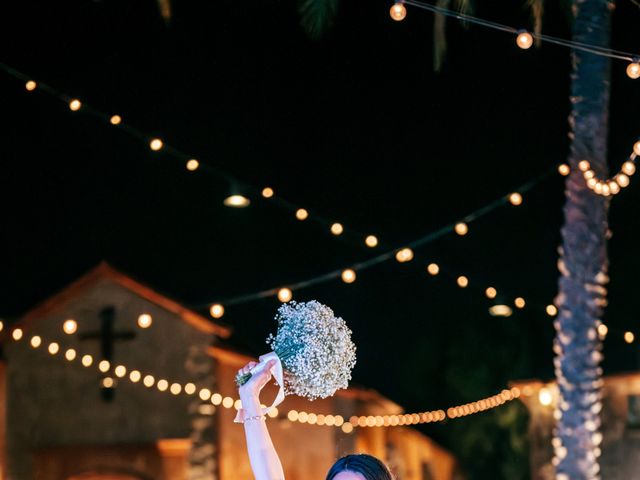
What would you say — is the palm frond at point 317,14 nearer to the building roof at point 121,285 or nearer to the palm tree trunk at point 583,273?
the palm tree trunk at point 583,273

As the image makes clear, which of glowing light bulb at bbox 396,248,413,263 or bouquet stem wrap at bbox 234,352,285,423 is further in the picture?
glowing light bulb at bbox 396,248,413,263

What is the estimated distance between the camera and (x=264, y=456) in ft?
Result: 11.5

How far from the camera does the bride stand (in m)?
3.52

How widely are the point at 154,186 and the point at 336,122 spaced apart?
4.37 meters

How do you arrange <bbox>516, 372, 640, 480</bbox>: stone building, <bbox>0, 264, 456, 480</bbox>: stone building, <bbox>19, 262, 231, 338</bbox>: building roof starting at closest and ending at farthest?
1. <bbox>0, 264, 456, 480</bbox>: stone building
2. <bbox>19, 262, 231, 338</bbox>: building roof
3. <bbox>516, 372, 640, 480</bbox>: stone building

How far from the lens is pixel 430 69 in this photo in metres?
26.0

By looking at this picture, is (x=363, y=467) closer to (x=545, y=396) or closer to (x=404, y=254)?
(x=404, y=254)

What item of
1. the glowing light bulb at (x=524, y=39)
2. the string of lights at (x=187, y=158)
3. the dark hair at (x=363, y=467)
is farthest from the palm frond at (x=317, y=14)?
the dark hair at (x=363, y=467)

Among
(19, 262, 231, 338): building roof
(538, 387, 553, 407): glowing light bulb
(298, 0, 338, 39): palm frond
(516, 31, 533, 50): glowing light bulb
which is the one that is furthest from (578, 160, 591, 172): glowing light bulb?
(538, 387, 553, 407): glowing light bulb

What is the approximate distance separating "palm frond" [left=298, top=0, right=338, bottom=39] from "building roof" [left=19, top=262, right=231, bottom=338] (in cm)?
512

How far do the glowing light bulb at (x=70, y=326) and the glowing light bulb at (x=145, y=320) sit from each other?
2.54 ft

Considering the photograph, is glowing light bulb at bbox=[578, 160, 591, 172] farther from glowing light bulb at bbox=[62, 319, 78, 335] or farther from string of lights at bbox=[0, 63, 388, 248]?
glowing light bulb at bbox=[62, 319, 78, 335]

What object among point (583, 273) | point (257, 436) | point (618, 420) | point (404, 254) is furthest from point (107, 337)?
point (257, 436)

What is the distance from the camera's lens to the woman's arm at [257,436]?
3518 millimetres
